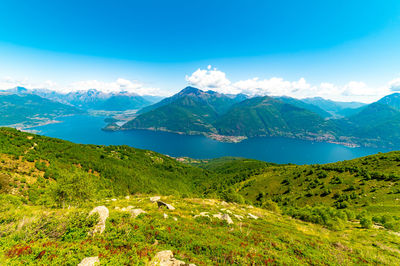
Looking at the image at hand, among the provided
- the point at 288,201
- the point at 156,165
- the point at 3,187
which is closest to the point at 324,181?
the point at 288,201

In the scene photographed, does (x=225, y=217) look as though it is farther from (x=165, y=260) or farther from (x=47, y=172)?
(x=47, y=172)

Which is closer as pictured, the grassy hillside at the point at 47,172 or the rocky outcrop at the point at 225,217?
the rocky outcrop at the point at 225,217

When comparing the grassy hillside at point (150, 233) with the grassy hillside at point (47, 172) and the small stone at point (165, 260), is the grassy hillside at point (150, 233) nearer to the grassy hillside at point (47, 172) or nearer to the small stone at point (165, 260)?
the grassy hillside at point (47, 172)

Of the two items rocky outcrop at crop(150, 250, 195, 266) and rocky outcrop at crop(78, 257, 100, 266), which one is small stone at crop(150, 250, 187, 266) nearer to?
rocky outcrop at crop(150, 250, 195, 266)

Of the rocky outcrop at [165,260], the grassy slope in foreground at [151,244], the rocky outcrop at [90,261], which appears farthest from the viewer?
the rocky outcrop at [165,260]

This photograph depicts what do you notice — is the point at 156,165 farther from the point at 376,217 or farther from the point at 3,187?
the point at 376,217

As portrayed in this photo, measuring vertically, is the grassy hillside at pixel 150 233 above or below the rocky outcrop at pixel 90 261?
below

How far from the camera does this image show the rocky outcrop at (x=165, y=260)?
1012 centimetres

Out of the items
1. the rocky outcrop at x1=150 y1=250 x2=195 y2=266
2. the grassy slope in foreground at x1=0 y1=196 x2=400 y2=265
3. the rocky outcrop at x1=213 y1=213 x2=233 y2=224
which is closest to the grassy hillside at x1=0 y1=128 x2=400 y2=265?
the grassy slope in foreground at x1=0 y1=196 x2=400 y2=265

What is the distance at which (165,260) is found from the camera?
1055 centimetres

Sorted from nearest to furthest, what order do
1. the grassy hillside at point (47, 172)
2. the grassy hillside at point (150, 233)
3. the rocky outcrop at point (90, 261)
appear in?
the rocky outcrop at point (90, 261), the grassy hillside at point (150, 233), the grassy hillside at point (47, 172)

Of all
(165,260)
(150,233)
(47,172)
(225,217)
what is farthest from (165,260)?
(47,172)

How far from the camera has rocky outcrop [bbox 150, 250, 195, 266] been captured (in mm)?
10123

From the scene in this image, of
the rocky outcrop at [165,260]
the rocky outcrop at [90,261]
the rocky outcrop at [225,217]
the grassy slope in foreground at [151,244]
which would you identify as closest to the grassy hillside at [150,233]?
the grassy slope in foreground at [151,244]
